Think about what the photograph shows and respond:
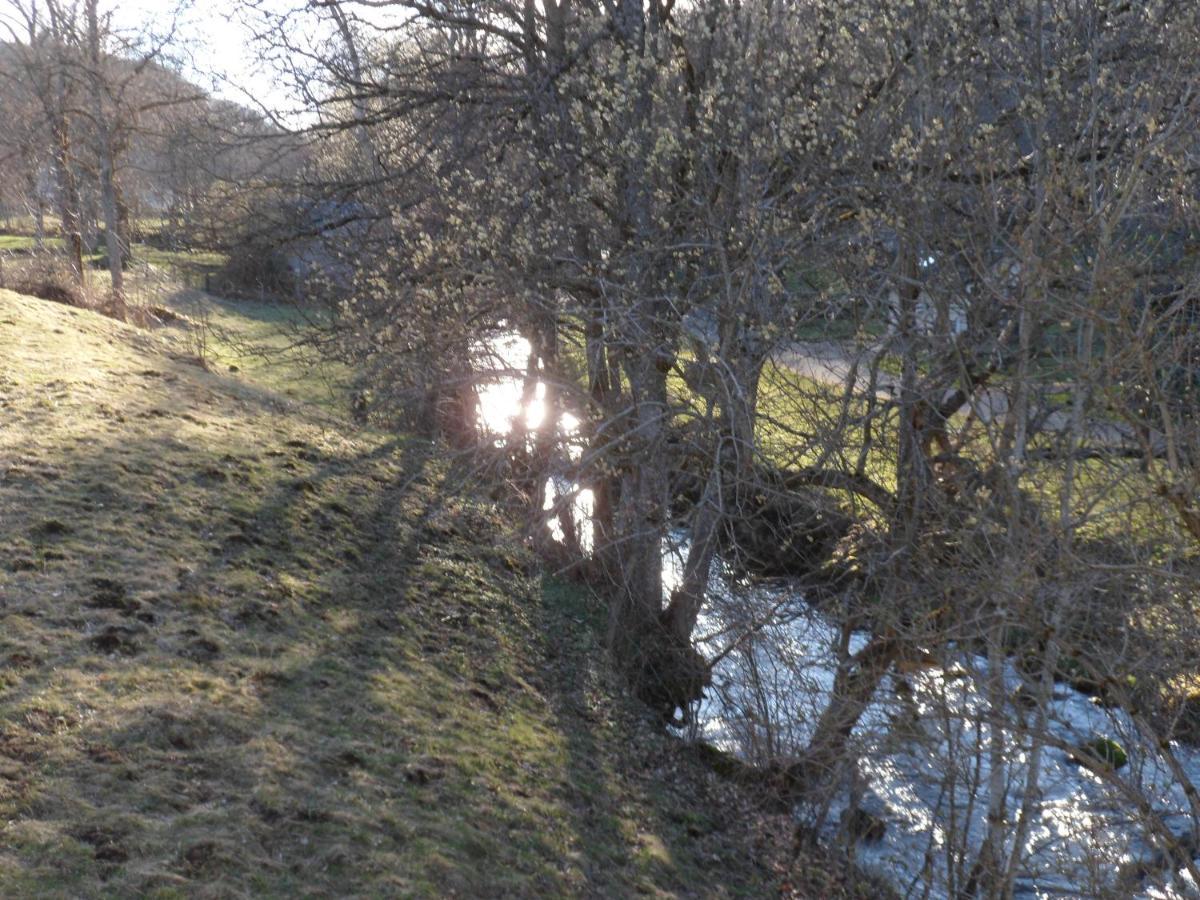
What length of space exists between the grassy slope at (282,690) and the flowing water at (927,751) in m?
0.91

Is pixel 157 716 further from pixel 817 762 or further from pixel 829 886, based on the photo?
pixel 829 886

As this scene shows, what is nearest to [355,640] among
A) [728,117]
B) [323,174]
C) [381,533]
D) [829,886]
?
[381,533]

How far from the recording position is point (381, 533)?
13.1 metres

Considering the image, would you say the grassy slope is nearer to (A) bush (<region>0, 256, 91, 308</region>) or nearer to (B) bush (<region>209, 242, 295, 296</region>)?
(B) bush (<region>209, 242, 295, 296</region>)

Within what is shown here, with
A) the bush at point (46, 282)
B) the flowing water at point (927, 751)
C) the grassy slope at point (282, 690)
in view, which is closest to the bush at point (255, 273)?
the grassy slope at point (282, 690)

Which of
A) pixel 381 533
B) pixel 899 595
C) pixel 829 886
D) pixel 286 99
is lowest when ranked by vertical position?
pixel 829 886

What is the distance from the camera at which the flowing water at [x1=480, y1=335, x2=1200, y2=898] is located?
6.96 metres

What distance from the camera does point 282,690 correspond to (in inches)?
324

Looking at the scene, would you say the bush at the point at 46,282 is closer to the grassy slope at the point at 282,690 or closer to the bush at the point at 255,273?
the bush at the point at 255,273

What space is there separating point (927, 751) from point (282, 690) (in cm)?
438

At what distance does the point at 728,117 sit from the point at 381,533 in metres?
6.38

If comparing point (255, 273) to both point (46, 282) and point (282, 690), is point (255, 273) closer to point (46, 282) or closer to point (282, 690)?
point (46, 282)

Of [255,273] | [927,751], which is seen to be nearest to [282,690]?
[927,751]

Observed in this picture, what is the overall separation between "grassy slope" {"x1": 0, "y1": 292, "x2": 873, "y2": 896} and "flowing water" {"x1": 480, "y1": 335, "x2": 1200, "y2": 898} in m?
0.91
